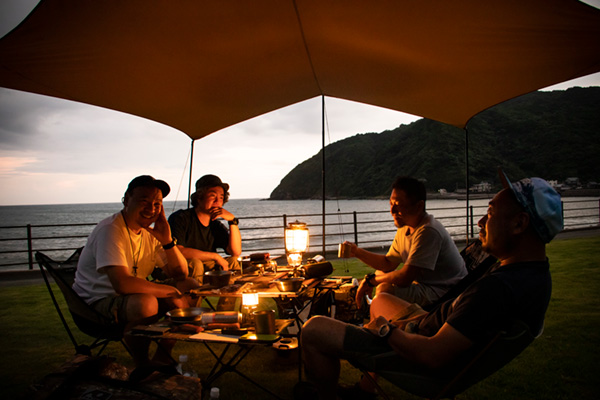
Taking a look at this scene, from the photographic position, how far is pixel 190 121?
5031 millimetres

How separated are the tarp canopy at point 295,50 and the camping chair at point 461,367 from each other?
2.08 meters

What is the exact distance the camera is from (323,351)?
158 cm

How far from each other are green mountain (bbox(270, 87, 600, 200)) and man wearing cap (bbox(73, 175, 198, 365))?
35117 mm

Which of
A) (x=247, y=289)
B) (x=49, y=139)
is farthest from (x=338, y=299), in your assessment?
(x=49, y=139)

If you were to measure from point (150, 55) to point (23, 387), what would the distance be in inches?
105

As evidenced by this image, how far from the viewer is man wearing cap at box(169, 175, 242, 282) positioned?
3.46 m

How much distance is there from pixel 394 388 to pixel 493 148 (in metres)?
45.0

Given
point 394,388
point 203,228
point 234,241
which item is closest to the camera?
point 394,388

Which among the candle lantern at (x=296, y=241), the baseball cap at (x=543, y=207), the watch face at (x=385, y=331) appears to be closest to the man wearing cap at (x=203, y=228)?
the candle lantern at (x=296, y=241)

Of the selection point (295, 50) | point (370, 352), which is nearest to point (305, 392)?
point (370, 352)

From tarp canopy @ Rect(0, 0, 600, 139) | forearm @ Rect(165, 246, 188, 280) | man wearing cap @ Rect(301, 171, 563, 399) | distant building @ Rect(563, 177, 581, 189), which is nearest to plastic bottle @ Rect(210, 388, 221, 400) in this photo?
man wearing cap @ Rect(301, 171, 563, 399)

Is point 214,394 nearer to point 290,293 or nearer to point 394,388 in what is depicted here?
point 290,293

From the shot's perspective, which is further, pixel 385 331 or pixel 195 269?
pixel 195 269

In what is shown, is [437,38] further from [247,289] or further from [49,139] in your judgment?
[49,139]
